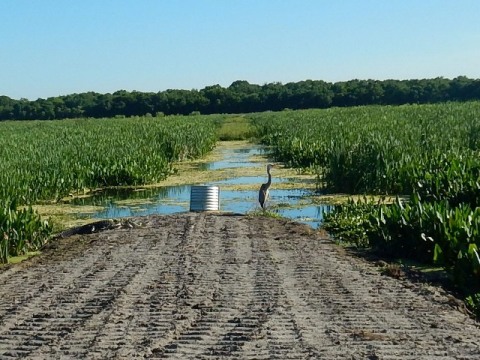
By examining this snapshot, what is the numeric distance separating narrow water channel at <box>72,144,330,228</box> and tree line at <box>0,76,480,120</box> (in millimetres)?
74424

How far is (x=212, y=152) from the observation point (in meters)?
38.9

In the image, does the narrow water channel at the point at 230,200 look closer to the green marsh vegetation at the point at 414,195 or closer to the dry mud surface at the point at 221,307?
the green marsh vegetation at the point at 414,195

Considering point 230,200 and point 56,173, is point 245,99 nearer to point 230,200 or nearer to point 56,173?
point 56,173

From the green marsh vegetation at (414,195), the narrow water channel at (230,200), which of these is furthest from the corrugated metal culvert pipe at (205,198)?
the green marsh vegetation at (414,195)

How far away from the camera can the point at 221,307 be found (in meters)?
7.95

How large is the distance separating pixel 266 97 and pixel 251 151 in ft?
236

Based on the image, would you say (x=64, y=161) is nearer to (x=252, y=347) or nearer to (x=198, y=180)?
(x=198, y=180)

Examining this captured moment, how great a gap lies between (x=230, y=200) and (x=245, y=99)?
91.4 m

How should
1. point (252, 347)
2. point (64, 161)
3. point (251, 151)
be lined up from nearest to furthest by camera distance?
1. point (252, 347)
2. point (64, 161)
3. point (251, 151)

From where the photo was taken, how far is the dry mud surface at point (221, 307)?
6.57 meters

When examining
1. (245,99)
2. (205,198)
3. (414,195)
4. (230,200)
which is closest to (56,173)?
(230,200)

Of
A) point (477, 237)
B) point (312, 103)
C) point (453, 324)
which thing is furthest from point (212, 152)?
point (312, 103)

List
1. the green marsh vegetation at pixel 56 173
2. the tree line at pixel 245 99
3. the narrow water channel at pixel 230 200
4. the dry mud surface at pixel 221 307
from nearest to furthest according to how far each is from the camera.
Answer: the dry mud surface at pixel 221 307, the green marsh vegetation at pixel 56 173, the narrow water channel at pixel 230 200, the tree line at pixel 245 99

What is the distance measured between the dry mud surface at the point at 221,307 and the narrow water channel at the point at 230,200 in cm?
447
